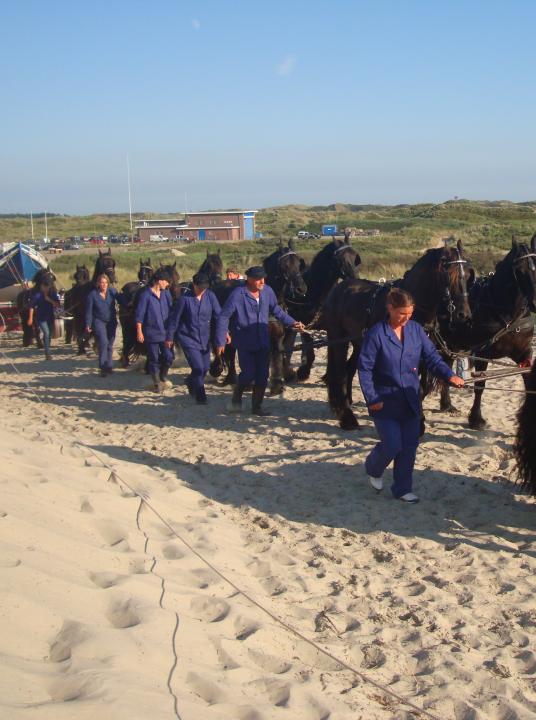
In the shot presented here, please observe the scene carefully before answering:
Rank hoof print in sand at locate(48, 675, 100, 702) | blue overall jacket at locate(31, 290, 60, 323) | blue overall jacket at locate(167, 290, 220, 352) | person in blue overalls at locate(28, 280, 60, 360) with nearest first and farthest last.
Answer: hoof print in sand at locate(48, 675, 100, 702), blue overall jacket at locate(167, 290, 220, 352), person in blue overalls at locate(28, 280, 60, 360), blue overall jacket at locate(31, 290, 60, 323)

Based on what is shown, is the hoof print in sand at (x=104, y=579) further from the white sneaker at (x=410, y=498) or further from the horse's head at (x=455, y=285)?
the horse's head at (x=455, y=285)

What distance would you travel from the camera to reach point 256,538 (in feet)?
20.0

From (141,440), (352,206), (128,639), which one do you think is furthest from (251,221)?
(128,639)

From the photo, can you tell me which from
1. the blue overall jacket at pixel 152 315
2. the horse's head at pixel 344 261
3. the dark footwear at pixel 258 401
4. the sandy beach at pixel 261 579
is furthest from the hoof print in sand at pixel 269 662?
the blue overall jacket at pixel 152 315

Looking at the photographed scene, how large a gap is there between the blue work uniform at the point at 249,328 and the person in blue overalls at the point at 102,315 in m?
4.56

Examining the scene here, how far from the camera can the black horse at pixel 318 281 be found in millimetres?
11602

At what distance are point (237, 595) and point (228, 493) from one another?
2548 mm

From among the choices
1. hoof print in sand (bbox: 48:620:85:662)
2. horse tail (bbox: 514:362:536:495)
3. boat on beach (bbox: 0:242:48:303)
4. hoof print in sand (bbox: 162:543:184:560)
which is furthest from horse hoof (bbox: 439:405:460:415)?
boat on beach (bbox: 0:242:48:303)

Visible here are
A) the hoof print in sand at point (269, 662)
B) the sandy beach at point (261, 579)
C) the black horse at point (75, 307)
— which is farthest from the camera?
the black horse at point (75, 307)

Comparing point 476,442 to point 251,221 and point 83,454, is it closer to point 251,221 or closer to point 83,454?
point 83,454

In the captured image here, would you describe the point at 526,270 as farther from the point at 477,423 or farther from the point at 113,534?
the point at 113,534

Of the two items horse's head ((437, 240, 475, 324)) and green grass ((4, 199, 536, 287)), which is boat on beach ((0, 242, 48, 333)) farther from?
horse's head ((437, 240, 475, 324))

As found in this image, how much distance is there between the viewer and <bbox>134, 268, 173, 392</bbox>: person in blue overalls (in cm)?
1248

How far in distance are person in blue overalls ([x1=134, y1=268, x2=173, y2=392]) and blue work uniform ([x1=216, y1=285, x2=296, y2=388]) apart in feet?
8.05
